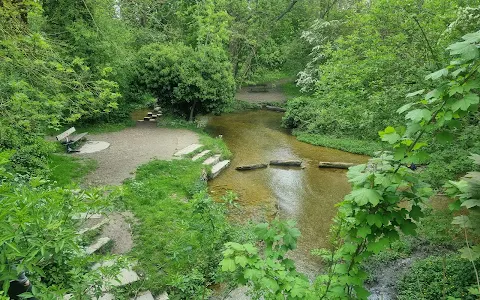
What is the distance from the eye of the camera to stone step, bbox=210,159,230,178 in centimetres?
1087

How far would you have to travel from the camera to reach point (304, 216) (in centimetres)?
855

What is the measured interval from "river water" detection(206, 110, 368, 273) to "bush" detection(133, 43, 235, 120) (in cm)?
206

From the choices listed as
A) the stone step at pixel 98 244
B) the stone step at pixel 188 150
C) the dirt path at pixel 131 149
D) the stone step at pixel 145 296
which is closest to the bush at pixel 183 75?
the dirt path at pixel 131 149

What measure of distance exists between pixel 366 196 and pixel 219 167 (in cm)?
933

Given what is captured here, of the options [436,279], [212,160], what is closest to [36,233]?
[436,279]

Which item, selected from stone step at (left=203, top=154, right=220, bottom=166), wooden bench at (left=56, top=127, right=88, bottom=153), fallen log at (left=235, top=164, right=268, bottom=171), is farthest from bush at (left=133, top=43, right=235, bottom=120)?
fallen log at (left=235, top=164, right=268, bottom=171)

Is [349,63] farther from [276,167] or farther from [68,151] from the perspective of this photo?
[68,151]

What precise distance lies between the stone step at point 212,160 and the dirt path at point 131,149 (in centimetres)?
121

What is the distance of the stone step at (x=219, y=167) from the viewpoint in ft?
35.7

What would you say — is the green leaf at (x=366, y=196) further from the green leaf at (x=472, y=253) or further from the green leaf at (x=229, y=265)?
the green leaf at (x=229, y=265)

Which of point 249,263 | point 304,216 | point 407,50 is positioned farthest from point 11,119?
point 407,50

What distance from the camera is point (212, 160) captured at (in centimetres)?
1144

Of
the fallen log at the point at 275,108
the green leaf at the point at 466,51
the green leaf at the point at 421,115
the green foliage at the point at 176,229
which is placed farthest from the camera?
the fallen log at the point at 275,108

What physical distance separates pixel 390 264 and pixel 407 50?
450cm
